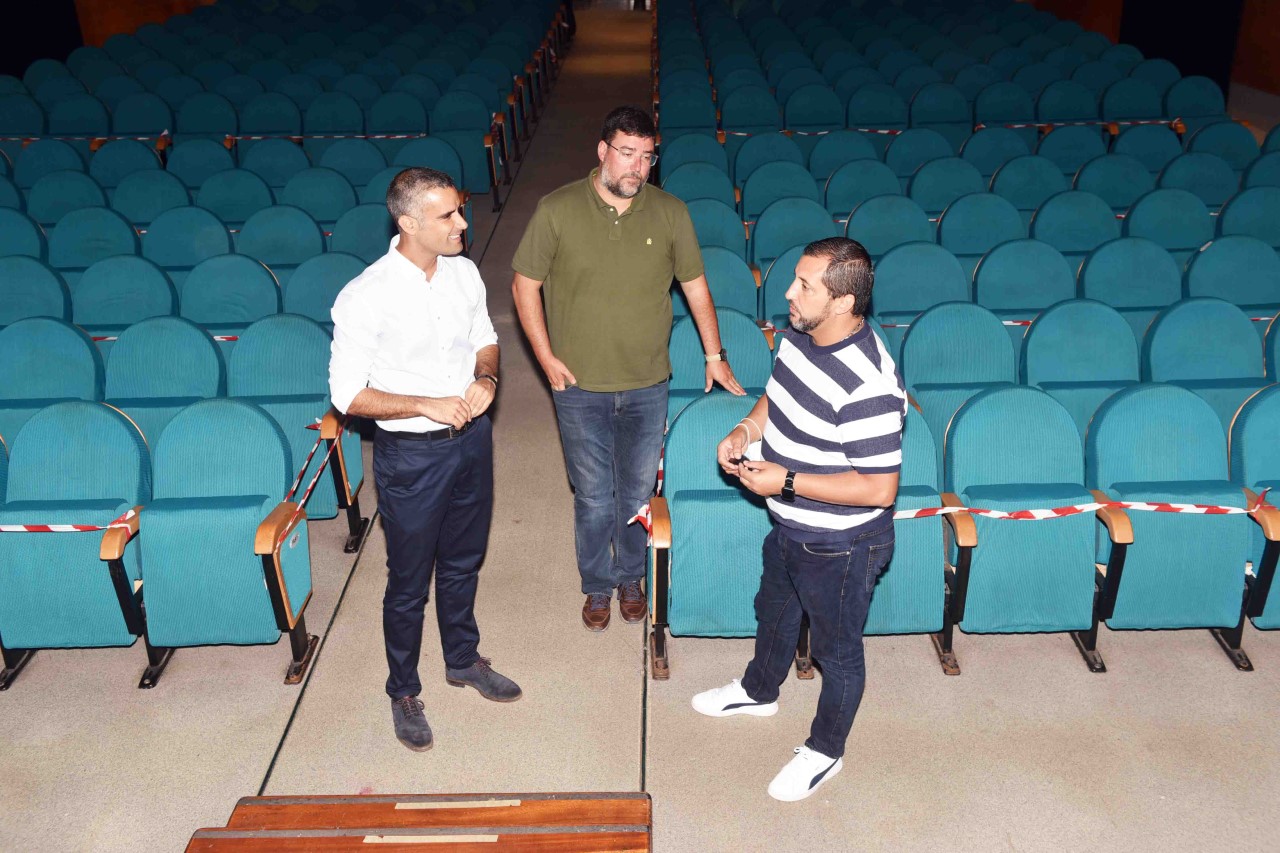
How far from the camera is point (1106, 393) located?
11.7ft

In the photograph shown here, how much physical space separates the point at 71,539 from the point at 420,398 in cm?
134

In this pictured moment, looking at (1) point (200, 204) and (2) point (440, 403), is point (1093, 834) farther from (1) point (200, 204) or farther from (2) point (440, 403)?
(1) point (200, 204)

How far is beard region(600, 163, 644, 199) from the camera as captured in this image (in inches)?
104

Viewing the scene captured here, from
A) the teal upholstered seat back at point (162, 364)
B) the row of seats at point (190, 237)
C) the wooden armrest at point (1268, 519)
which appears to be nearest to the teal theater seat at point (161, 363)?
the teal upholstered seat back at point (162, 364)

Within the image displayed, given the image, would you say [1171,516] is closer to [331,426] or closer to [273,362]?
[331,426]

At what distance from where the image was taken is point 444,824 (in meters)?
2.14

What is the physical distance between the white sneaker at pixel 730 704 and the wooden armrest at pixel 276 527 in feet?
4.37

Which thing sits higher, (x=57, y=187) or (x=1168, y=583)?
(x=57, y=187)

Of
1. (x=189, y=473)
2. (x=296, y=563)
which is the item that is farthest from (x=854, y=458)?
(x=189, y=473)

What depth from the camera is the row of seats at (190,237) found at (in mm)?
5062

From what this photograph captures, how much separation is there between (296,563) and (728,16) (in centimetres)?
1050

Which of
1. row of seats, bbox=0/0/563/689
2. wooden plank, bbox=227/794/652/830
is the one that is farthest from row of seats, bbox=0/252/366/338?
wooden plank, bbox=227/794/652/830

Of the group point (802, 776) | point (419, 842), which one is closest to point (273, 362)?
point (419, 842)

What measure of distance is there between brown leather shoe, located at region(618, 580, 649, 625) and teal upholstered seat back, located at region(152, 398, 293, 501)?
1187 millimetres
